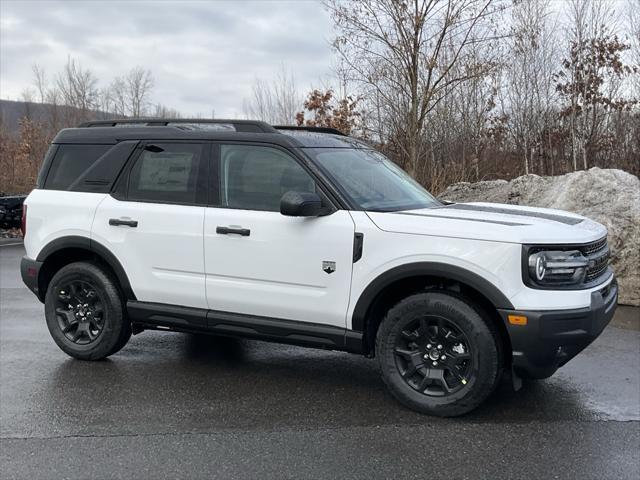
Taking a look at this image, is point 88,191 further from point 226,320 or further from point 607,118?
point 607,118

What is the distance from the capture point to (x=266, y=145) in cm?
468

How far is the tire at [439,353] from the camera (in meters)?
4.00

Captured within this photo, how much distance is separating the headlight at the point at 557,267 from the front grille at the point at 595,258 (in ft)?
0.34

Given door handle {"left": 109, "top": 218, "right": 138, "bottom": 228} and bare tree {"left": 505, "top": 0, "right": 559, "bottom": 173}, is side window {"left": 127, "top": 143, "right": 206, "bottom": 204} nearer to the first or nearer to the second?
door handle {"left": 109, "top": 218, "right": 138, "bottom": 228}

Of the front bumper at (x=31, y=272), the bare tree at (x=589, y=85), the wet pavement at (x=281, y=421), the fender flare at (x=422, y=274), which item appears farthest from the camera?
the bare tree at (x=589, y=85)

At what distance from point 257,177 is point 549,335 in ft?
7.54

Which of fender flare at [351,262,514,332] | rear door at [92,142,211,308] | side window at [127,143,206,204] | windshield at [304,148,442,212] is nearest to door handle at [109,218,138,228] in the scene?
rear door at [92,142,211,308]

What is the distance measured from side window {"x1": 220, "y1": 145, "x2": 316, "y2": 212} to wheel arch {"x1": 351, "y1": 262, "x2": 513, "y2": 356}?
87 centimetres

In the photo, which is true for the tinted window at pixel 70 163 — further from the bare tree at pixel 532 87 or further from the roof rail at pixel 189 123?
the bare tree at pixel 532 87

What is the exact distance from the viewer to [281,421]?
4.11 m

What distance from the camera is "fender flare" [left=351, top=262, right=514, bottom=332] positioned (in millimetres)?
3898

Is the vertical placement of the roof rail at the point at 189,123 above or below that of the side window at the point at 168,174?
above

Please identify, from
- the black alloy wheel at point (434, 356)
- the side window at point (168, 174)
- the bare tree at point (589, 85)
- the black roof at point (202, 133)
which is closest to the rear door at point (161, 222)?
the side window at point (168, 174)

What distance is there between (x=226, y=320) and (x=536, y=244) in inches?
88.9
